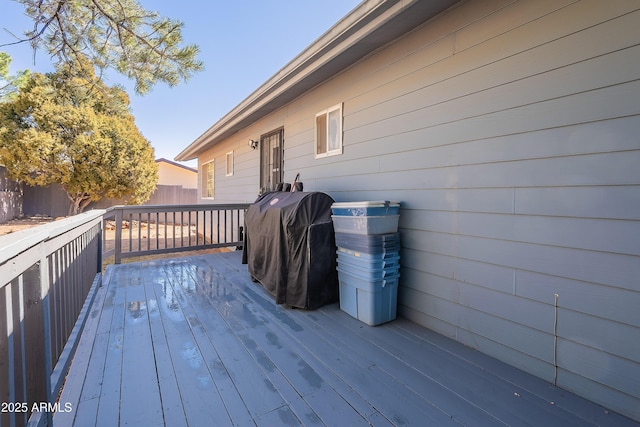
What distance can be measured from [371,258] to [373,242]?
0.13 metres

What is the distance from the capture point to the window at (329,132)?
3.73 metres

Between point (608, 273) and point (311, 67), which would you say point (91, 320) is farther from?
point (608, 273)

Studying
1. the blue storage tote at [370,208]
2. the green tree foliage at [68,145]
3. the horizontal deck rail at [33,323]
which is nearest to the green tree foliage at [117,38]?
the horizontal deck rail at [33,323]

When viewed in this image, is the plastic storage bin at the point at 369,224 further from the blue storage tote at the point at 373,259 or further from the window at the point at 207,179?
the window at the point at 207,179

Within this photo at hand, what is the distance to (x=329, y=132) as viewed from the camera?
394 centimetres

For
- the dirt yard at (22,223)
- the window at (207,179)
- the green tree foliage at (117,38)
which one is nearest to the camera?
the green tree foliage at (117,38)

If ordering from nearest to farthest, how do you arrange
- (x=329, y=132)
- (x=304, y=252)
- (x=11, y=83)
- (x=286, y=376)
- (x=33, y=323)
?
(x=33, y=323), (x=286, y=376), (x=304, y=252), (x=329, y=132), (x=11, y=83)

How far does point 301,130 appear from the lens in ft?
14.9

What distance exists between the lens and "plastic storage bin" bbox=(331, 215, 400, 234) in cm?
252

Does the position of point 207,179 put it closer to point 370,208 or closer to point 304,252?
point 304,252

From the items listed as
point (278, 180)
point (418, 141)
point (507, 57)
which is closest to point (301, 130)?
point (278, 180)

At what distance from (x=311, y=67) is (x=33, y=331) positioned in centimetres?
325

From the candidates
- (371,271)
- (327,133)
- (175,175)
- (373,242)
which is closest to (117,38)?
(327,133)

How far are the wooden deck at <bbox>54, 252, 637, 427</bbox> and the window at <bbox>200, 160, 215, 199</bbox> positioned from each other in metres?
6.59
